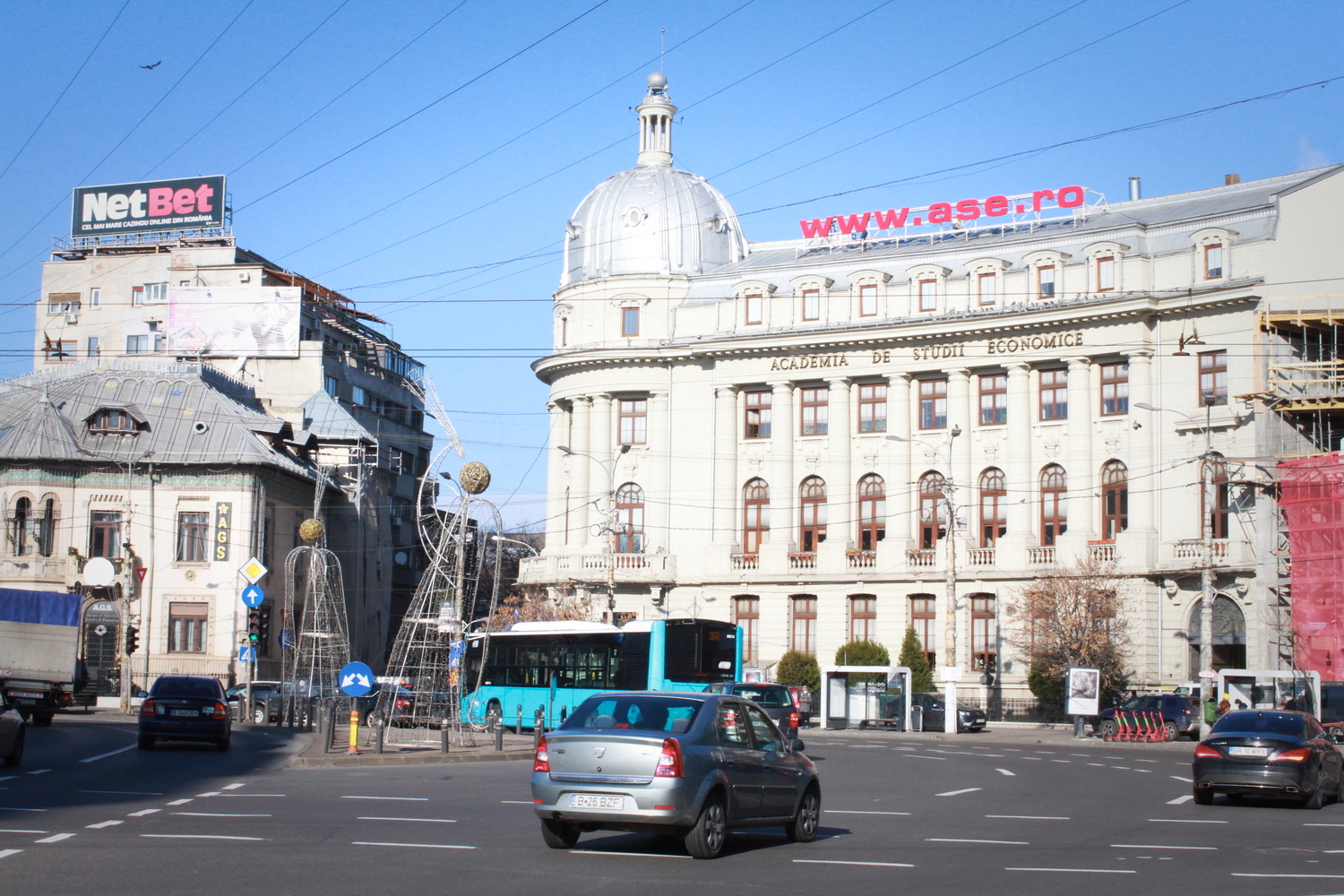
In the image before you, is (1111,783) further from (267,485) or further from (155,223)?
→ (155,223)

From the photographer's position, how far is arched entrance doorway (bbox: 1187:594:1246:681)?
183ft

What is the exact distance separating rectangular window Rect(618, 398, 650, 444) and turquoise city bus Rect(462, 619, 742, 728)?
25315 mm

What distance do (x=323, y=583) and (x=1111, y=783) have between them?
35.5m

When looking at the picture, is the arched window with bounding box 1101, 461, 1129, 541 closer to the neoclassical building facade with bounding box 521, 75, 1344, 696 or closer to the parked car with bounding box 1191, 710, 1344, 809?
the neoclassical building facade with bounding box 521, 75, 1344, 696

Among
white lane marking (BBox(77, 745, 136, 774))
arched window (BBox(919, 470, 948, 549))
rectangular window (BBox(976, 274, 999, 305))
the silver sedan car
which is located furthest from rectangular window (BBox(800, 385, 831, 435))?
the silver sedan car

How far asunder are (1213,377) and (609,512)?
2641 centimetres

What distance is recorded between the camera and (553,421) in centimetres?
7362

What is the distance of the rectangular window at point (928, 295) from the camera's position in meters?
63.9

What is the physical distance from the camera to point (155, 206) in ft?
295

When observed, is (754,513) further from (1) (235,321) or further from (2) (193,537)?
(1) (235,321)

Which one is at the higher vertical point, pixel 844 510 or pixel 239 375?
pixel 239 375

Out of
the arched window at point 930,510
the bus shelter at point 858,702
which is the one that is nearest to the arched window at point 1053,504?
the arched window at point 930,510

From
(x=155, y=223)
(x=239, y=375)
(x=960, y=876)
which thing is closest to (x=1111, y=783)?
(x=960, y=876)

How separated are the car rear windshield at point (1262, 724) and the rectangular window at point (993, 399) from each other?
4179cm
